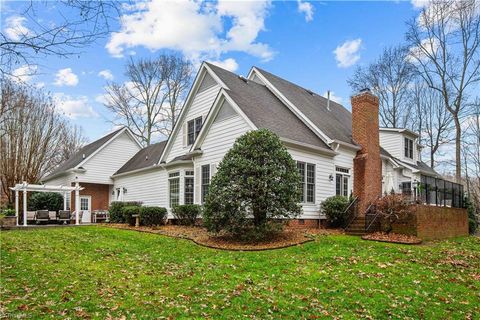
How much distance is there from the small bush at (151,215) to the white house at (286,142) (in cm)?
165

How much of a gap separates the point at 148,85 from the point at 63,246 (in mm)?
28485

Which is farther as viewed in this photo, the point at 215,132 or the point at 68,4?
the point at 215,132

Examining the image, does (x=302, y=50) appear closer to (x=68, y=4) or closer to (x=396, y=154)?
(x=396, y=154)

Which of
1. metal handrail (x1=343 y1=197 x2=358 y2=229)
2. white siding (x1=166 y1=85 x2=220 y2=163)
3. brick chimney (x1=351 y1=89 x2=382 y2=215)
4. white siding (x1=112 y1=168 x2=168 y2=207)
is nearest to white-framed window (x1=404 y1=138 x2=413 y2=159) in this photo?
brick chimney (x1=351 y1=89 x2=382 y2=215)

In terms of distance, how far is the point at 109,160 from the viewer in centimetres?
2888

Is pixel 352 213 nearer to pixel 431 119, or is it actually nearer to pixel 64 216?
pixel 64 216

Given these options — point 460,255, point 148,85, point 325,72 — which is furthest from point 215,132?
point 148,85

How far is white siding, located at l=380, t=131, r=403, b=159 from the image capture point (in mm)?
23188

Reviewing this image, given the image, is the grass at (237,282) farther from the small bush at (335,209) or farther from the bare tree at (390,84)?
the bare tree at (390,84)

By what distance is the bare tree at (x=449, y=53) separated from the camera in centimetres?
2453

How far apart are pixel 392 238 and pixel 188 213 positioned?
29.5 ft

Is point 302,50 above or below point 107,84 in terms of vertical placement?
below

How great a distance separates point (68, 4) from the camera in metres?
4.80

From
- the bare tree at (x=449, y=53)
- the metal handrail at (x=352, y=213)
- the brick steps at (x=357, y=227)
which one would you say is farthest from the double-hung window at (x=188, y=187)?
the bare tree at (x=449, y=53)
